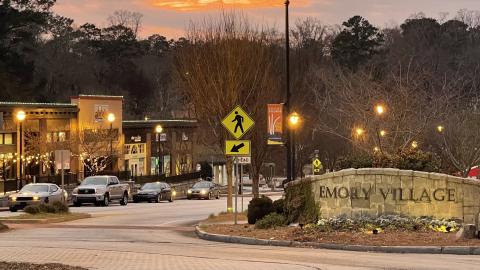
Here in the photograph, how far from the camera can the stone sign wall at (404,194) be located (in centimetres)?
2138

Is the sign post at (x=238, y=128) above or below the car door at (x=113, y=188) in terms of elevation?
above

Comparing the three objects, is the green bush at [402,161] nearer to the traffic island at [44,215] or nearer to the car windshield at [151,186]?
the traffic island at [44,215]

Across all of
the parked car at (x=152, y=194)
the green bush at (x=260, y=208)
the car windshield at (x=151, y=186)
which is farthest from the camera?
the car windshield at (x=151, y=186)

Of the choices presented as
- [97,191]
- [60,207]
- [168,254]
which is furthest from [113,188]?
[168,254]

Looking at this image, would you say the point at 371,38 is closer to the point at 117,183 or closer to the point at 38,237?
the point at 117,183

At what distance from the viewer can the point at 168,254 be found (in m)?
18.2

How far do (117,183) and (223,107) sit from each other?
1850 centimetres

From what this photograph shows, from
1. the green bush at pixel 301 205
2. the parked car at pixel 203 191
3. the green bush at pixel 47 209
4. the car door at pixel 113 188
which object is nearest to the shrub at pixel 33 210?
the green bush at pixel 47 209

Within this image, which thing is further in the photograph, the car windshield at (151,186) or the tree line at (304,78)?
the car windshield at (151,186)

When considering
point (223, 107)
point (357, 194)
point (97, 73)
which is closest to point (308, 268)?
point (357, 194)

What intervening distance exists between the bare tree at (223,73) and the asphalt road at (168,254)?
743cm

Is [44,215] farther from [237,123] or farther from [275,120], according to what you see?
[237,123]

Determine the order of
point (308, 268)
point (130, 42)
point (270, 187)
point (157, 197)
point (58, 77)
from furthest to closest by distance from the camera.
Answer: point (130, 42)
point (58, 77)
point (270, 187)
point (157, 197)
point (308, 268)

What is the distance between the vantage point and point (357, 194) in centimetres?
2234
